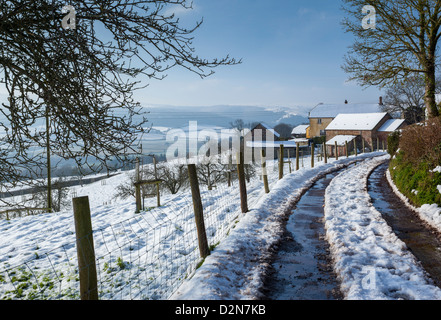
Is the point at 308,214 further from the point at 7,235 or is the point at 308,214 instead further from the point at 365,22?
the point at 365,22

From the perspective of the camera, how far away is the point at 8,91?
428 centimetres

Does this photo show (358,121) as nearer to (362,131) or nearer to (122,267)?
(362,131)

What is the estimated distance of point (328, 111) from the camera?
6362 cm

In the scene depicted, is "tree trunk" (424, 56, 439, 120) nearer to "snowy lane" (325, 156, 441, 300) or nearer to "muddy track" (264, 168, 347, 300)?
"snowy lane" (325, 156, 441, 300)

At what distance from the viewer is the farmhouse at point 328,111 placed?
2388 inches

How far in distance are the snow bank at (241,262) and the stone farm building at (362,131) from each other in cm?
4060

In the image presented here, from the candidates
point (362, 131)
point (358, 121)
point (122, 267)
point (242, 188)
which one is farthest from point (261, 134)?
point (122, 267)

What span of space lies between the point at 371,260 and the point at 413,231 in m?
2.25

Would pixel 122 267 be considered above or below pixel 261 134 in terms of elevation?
below

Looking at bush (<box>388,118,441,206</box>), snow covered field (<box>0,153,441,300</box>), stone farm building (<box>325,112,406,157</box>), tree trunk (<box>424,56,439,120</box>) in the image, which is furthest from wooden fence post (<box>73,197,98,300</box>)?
stone farm building (<box>325,112,406,157</box>)

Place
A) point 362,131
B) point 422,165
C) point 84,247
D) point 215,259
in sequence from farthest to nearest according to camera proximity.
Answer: point 362,131
point 422,165
point 215,259
point 84,247

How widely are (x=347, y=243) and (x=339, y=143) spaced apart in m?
45.0

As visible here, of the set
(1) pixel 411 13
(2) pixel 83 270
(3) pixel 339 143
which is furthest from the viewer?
(3) pixel 339 143
